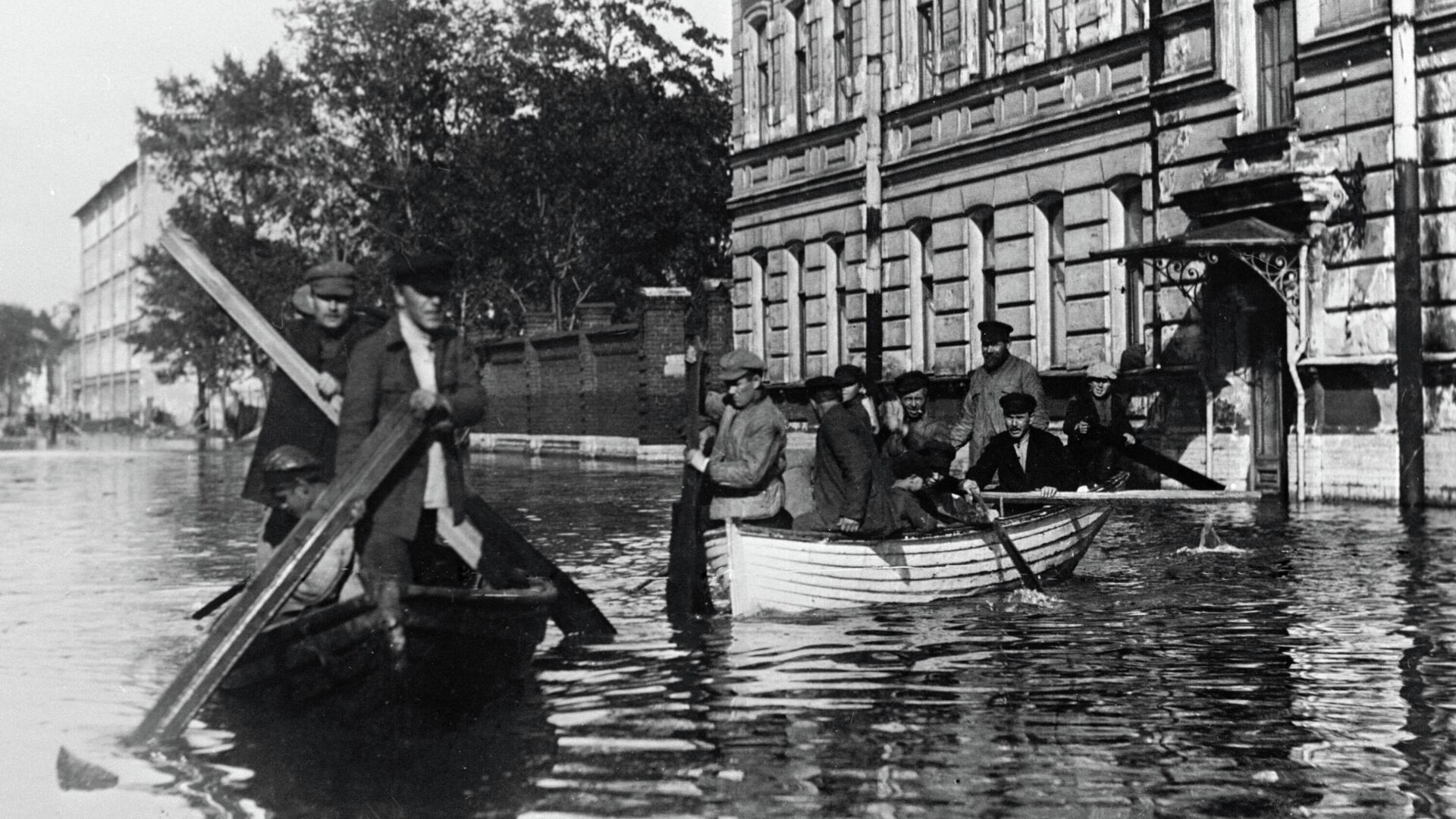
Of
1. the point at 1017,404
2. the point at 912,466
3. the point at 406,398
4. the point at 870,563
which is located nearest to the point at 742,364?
the point at 870,563

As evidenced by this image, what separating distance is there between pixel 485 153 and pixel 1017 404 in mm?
39041

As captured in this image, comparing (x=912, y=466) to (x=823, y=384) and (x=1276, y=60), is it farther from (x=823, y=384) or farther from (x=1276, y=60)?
(x=1276, y=60)

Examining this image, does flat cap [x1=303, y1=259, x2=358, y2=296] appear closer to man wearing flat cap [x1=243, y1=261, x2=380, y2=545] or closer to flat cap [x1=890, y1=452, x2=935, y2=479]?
man wearing flat cap [x1=243, y1=261, x2=380, y2=545]

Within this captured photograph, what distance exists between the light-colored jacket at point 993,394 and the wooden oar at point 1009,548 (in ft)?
6.34

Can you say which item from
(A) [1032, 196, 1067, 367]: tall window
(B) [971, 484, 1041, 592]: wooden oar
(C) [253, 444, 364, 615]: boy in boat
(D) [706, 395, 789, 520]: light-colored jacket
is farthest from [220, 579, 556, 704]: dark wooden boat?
(A) [1032, 196, 1067, 367]: tall window

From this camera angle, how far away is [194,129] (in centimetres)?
6200

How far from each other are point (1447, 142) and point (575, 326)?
32.3 metres

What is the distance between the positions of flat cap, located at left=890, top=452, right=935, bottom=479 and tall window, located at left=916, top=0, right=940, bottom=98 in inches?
658

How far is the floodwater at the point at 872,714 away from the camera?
6.94 m

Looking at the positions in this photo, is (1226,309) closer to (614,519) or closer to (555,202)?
(614,519)

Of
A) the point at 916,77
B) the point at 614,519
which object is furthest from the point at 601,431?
the point at 614,519

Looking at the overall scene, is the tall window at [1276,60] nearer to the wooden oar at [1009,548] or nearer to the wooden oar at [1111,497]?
the wooden oar at [1111,497]

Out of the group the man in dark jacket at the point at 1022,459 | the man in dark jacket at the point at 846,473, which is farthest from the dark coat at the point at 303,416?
the man in dark jacket at the point at 1022,459

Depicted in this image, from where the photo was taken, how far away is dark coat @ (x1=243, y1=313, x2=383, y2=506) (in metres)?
8.70
